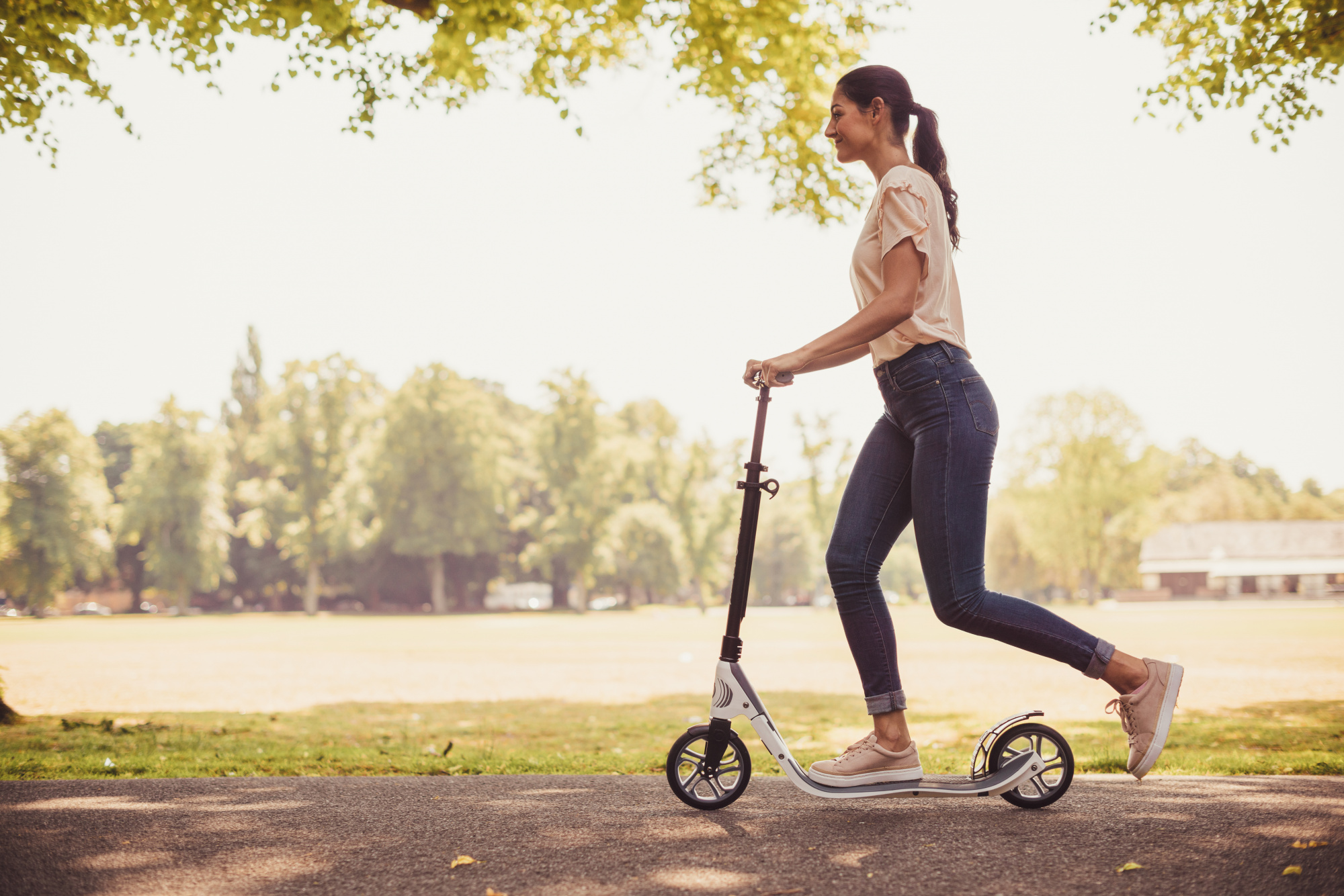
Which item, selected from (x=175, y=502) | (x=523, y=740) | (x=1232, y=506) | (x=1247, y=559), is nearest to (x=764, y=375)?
(x=523, y=740)

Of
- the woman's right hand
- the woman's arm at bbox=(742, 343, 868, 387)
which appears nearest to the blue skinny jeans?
the woman's arm at bbox=(742, 343, 868, 387)

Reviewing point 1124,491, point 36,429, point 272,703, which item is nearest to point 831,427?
point 1124,491

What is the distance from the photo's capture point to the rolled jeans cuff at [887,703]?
3250mm

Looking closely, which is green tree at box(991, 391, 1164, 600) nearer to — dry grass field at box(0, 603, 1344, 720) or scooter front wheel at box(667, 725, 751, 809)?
dry grass field at box(0, 603, 1344, 720)

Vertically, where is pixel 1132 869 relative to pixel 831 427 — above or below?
below

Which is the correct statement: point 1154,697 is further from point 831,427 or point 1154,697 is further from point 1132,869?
point 831,427

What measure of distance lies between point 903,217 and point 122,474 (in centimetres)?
9201

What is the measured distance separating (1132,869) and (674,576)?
63.0m

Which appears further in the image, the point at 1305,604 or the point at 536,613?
the point at 1305,604

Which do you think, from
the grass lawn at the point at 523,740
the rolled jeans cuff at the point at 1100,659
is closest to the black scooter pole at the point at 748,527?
the rolled jeans cuff at the point at 1100,659

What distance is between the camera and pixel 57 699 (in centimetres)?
1184

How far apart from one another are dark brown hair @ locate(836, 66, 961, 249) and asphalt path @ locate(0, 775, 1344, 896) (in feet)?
6.50

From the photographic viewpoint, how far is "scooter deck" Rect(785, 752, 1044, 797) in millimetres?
3117

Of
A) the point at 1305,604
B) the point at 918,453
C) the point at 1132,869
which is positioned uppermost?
the point at 918,453
